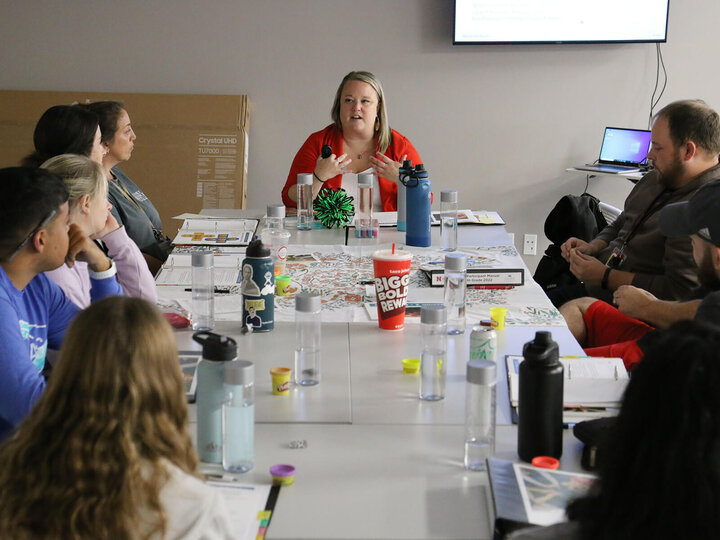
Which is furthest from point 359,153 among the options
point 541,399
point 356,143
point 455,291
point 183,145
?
point 541,399

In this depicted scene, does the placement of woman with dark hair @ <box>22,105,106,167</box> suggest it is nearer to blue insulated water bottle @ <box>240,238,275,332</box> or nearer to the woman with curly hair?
blue insulated water bottle @ <box>240,238,275,332</box>

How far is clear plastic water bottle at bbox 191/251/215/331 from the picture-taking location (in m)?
2.11

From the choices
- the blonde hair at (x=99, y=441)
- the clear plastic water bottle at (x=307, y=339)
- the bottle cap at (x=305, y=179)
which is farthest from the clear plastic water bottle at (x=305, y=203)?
the blonde hair at (x=99, y=441)

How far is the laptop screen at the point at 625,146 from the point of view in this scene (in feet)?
15.8

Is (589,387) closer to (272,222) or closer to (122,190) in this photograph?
(272,222)

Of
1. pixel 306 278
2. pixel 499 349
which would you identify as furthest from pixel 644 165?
pixel 499 349

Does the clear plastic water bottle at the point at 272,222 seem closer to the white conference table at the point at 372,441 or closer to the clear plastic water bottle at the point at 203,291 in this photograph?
the clear plastic water bottle at the point at 203,291

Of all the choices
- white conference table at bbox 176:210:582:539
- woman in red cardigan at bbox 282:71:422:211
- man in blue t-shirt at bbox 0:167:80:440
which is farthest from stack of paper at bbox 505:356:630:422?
woman in red cardigan at bbox 282:71:422:211

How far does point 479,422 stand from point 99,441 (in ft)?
2.12

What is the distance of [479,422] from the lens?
1.42 metres

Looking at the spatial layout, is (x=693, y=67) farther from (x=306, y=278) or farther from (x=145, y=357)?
(x=145, y=357)

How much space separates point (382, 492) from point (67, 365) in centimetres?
52

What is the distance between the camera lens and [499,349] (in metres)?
1.95

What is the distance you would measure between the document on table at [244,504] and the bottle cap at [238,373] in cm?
16
